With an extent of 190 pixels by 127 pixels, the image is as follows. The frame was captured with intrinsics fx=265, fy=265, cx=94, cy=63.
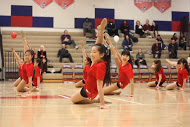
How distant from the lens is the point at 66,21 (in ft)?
49.6

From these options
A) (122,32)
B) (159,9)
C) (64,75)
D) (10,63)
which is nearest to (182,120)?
(64,75)

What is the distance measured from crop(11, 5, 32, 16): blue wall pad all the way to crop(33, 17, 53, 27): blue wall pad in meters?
0.51

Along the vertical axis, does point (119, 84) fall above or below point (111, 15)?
below

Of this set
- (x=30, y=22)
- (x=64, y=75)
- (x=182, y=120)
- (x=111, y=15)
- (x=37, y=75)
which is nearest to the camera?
(x=182, y=120)

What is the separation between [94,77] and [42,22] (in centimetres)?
1195

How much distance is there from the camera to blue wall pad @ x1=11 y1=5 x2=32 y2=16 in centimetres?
1454

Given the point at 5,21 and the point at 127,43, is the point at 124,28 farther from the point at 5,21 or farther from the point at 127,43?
the point at 5,21

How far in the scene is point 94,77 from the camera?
346 cm

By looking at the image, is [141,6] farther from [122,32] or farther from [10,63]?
[10,63]

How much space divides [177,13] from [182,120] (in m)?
15.2

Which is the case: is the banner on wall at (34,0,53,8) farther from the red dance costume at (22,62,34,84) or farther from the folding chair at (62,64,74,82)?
the red dance costume at (22,62,34,84)

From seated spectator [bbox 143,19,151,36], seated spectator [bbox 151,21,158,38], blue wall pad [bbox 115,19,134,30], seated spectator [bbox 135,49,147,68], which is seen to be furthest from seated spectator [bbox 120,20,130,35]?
seated spectator [bbox 135,49,147,68]

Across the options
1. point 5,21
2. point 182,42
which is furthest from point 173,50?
point 5,21

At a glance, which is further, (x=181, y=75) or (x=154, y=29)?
(x=154, y=29)
